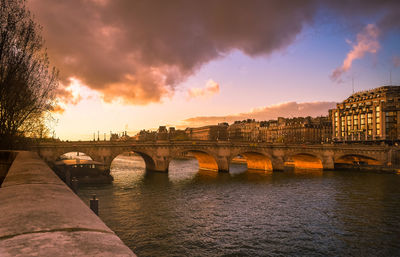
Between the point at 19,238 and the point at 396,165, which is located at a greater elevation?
the point at 19,238

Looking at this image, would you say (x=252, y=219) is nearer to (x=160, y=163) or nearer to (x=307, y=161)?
(x=160, y=163)

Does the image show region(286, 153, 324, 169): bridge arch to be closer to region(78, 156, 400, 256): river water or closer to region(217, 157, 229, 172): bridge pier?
region(217, 157, 229, 172): bridge pier

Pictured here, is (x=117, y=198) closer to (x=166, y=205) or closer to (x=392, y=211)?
(x=166, y=205)

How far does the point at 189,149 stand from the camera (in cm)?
6412

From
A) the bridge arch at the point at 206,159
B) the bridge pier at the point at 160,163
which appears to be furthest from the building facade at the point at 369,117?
the bridge pier at the point at 160,163

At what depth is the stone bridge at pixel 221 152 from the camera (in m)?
55.7

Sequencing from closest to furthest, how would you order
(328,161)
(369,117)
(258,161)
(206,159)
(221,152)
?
(221,152), (206,159), (328,161), (258,161), (369,117)

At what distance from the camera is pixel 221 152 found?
6669 cm

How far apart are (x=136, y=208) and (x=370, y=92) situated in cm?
13513

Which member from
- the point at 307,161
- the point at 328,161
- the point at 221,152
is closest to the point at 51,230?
the point at 221,152

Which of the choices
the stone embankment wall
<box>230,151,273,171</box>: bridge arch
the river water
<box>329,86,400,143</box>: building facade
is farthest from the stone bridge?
the stone embankment wall

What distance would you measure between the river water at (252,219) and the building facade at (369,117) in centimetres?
7786

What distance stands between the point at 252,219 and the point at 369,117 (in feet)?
378

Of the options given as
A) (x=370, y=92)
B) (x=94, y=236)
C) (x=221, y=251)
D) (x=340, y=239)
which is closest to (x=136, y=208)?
(x=221, y=251)
